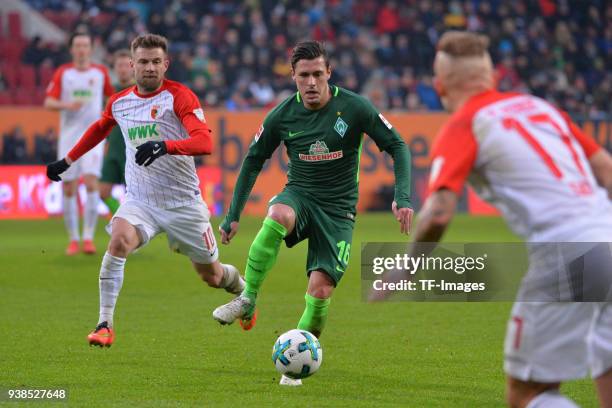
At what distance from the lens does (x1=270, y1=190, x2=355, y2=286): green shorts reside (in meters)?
7.45

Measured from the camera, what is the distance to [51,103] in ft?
45.2

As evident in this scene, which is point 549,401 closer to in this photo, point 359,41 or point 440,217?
point 440,217

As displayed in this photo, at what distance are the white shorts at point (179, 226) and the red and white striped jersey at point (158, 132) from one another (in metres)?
0.06

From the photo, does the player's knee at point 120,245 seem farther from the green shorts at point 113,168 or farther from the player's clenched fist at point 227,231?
the green shorts at point 113,168

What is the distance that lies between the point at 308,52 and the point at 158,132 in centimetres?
135

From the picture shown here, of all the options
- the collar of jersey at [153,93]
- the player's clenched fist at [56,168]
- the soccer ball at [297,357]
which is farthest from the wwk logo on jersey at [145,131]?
the soccer ball at [297,357]

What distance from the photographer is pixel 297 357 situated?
6766 mm

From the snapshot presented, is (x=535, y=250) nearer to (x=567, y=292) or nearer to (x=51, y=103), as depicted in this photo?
(x=567, y=292)

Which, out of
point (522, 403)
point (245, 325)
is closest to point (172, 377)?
point (245, 325)

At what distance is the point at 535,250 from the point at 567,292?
0.20 m

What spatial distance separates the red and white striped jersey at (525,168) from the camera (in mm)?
4113

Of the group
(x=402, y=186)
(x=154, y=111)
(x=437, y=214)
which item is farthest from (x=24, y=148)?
(x=437, y=214)

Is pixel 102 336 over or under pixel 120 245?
under

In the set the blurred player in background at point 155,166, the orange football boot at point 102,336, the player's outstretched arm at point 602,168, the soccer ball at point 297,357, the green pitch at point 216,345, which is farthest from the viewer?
the blurred player in background at point 155,166
